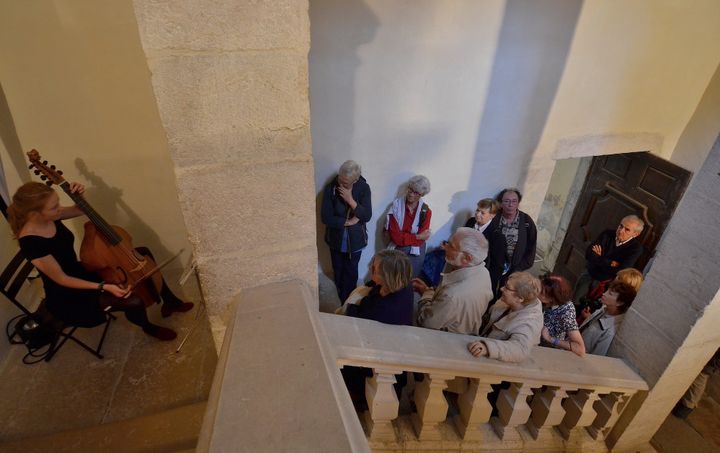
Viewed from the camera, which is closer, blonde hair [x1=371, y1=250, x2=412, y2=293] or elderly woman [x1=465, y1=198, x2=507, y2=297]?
blonde hair [x1=371, y1=250, x2=412, y2=293]

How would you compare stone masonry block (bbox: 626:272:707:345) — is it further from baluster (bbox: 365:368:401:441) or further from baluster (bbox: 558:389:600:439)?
baluster (bbox: 365:368:401:441)

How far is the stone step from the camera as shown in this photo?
2.37m

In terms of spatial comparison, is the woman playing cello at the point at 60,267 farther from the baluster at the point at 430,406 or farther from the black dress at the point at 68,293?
the baluster at the point at 430,406

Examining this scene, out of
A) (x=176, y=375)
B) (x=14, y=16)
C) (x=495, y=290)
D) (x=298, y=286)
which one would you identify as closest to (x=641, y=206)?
(x=495, y=290)

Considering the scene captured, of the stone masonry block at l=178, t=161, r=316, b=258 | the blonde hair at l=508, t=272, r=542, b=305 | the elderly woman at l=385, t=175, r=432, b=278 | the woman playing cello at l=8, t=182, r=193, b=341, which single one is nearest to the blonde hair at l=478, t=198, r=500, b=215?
the elderly woman at l=385, t=175, r=432, b=278

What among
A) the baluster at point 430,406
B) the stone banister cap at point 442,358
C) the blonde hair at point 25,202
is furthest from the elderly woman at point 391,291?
the blonde hair at point 25,202

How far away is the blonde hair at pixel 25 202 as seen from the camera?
2611 mm

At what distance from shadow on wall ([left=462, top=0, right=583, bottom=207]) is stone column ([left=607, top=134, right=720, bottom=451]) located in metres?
2.29

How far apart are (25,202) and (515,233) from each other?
162 inches

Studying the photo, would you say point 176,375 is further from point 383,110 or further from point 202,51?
point 383,110

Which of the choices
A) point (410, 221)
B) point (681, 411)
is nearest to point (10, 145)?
point (410, 221)

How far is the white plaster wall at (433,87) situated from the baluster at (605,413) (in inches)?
103

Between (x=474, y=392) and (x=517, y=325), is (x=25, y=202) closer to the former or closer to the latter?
(x=474, y=392)

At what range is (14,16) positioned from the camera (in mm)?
3016
